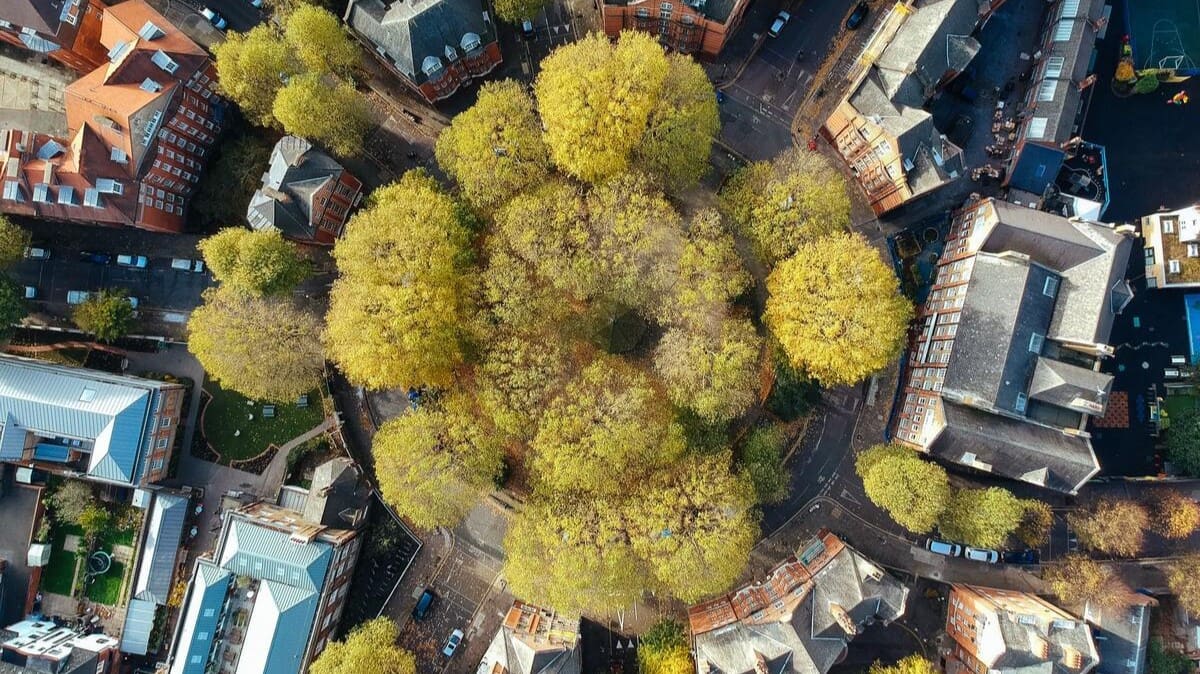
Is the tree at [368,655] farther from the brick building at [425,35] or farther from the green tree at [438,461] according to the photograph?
the brick building at [425,35]

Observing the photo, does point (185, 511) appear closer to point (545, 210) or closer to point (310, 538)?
point (310, 538)

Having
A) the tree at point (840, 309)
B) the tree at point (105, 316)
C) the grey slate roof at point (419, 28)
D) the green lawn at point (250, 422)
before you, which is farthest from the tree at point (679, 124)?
the tree at point (105, 316)

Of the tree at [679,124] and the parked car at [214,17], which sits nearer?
the tree at [679,124]

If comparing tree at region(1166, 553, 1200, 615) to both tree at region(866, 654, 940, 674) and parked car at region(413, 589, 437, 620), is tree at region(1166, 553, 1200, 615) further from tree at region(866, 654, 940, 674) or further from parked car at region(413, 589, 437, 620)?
parked car at region(413, 589, 437, 620)

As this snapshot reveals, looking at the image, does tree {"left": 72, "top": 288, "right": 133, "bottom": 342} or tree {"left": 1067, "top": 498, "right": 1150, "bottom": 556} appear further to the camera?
tree {"left": 72, "top": 288, "right": 133, "bottom": 342}

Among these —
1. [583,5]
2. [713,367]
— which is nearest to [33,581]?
[713,367]

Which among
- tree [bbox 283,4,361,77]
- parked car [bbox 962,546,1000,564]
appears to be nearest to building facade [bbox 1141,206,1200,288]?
parked car [bbox 962,546,1000,564]

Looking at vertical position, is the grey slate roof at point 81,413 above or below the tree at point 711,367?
below
